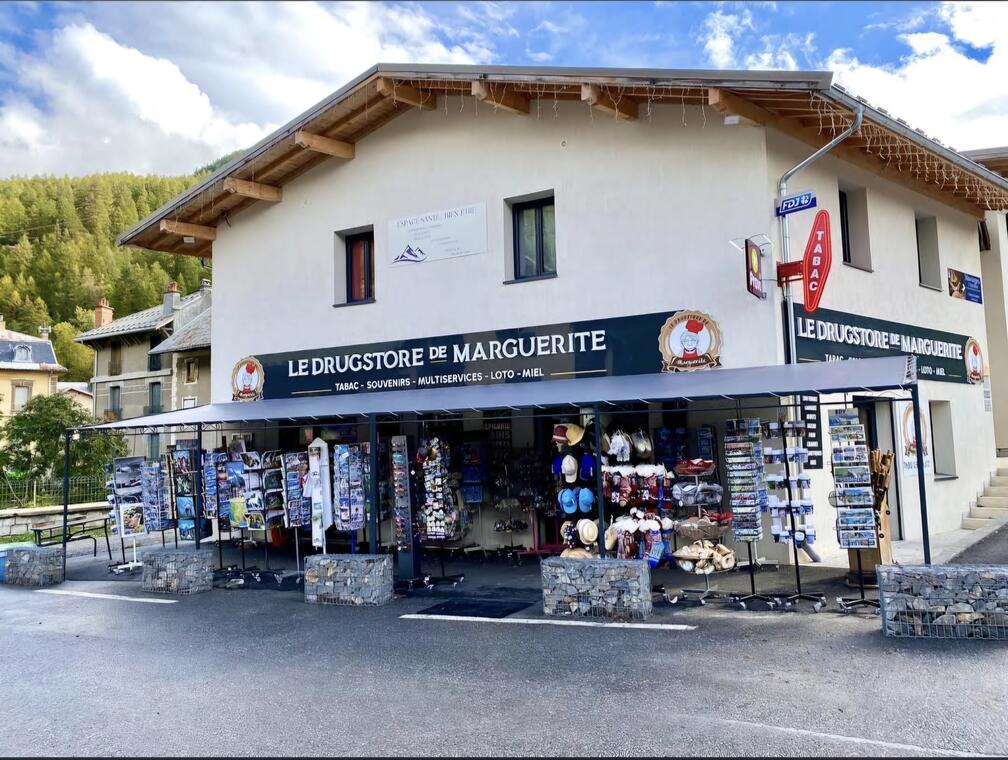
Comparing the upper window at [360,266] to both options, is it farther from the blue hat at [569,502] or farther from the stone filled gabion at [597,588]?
the stone filled gabion at [597,588]

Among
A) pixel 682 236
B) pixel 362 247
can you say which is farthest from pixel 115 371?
pixel 682 236

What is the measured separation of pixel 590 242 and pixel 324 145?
15.3ft

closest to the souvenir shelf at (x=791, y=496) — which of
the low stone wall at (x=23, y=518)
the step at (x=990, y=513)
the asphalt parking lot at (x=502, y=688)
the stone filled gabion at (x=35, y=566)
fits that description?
the asphalt parking lot at (x=502, y=688)

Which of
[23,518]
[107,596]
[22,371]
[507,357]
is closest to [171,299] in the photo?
[22,371]

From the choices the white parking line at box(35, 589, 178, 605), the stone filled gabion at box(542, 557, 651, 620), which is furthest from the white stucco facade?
the white parking line at box(35, 589, 178, 605)

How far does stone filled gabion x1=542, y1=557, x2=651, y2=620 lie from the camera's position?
769cm

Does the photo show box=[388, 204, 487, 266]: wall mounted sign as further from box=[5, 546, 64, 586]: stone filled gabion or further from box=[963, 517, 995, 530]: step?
box=[963, 517, 995, 530]: step

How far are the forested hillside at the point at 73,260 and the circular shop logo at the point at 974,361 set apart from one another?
189ft

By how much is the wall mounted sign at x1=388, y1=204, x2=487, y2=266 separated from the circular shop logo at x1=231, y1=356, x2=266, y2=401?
327 centimetres

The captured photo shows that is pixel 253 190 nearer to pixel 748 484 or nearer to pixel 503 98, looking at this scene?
pixel 503 98

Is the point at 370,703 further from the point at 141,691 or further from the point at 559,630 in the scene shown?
the point at 559,630

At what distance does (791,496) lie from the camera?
26.4ft

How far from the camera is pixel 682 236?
10219mm

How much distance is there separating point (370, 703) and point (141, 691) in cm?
180
